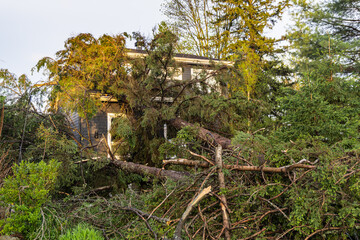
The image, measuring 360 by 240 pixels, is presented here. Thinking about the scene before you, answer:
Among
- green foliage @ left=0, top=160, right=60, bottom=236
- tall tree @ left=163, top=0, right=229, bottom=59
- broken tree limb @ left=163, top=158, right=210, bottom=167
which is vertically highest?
tall tree @ left=163, top=0, right=229, bottom=59

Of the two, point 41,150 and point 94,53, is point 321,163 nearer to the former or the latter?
point 41,150

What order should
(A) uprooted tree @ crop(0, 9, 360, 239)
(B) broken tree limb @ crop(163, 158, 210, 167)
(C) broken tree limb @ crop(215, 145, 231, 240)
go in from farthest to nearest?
(B) broken tree limb @ crop(163, 158, 210, 167) < (A) uprooted tree @ crop(0, 9, 360, 239) < (C) broken tree limb @ crop(215, 145, 231, 240)

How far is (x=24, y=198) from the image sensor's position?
402cm

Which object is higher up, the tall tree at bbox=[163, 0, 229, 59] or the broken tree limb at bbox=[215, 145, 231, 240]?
the tall tree at bbox=[163, 0, 229, 59]

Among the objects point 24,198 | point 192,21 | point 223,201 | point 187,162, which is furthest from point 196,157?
point 192,21

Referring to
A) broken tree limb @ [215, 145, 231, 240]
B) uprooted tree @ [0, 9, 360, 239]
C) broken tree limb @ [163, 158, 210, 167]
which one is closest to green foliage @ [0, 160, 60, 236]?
uprooted tree @ [0, 9, 360, 239]

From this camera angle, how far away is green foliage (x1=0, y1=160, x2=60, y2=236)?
385cm

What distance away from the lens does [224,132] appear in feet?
31.6

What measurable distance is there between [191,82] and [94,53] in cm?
396

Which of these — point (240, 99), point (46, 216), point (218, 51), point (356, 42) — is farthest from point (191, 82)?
point (218, 51)

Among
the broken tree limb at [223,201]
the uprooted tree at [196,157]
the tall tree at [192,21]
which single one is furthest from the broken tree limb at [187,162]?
the tall tree at [192,21]

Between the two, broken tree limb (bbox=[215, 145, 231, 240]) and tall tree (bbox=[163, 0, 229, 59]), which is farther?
tall tree (bbox=[163, 0, 229, 59])

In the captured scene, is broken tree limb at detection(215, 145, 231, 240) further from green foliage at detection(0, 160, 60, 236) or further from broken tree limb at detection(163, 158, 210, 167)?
green foliage at detection(0, 160, 60, 236)

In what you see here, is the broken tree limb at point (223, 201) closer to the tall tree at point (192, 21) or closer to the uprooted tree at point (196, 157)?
the uprooted tree at point (196, 157)
